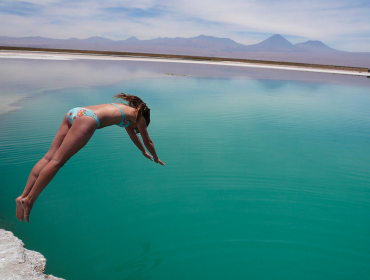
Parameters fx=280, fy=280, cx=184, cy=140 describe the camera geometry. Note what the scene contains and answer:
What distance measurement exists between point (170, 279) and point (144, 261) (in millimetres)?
374

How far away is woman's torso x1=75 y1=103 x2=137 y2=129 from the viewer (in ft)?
10.2

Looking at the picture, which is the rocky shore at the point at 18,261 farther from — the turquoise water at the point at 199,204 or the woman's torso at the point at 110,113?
the woman's torso at the point at 110,113

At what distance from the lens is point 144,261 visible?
3158mm

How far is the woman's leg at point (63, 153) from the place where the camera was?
2873 mm

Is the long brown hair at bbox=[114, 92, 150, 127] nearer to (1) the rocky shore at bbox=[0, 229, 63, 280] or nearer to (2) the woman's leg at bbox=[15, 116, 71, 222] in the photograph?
(2) the woman's leg at bbox=[15, 116, 71, 222]

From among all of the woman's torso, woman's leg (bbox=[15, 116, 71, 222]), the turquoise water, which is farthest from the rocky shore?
the woman's torso

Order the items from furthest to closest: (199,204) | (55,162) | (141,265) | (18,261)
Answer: (199,204), (141,265), (55,162), (18,261)

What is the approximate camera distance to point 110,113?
317 centimetres

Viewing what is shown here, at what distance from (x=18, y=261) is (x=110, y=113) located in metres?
1.75

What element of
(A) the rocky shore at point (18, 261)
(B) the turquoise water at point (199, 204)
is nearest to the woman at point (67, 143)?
(A) the rocky shore at point (18, 261)

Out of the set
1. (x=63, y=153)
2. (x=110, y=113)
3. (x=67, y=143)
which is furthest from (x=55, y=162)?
(x=110, y=113)

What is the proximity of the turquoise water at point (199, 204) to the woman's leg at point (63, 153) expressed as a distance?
2.38 feet

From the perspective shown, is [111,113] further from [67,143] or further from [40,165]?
[40,165]

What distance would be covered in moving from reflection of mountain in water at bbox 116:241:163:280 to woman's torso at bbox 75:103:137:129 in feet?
5.10
